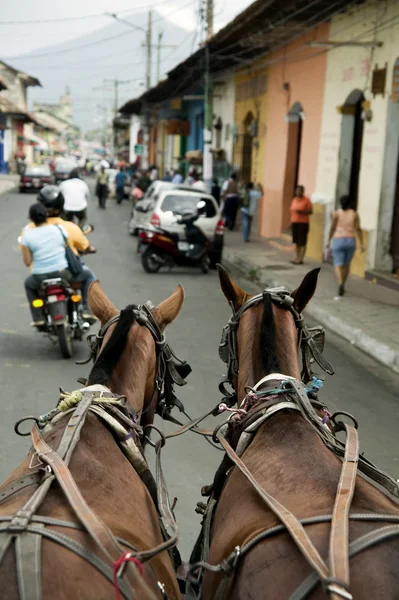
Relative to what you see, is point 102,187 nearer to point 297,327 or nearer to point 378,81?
point 378,81

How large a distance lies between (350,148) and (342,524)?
14.4 m

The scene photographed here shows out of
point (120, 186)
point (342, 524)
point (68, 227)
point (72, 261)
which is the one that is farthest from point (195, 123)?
point (342, 524)

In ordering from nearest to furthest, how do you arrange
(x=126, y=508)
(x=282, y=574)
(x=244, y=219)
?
(x=282, y=574), (x=126, y=508), (x=244, y=219)

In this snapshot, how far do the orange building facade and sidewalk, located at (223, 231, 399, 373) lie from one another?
240 cm

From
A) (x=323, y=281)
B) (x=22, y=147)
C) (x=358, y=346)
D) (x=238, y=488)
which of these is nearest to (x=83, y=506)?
(x=238, y=488)

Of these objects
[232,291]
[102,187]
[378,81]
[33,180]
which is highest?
[378,81]

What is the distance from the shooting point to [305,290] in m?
3.61

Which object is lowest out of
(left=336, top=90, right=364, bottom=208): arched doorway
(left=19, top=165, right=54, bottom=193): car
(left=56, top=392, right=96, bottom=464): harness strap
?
(left=19, top=165, right=54, bottom=193): car

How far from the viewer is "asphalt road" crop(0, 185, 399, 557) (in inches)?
211

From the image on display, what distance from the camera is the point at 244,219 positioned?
20578mm

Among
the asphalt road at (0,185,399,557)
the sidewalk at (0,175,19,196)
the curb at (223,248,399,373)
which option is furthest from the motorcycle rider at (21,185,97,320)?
the sidewalk at (0,175,19,196)

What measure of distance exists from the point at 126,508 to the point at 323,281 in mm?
11477

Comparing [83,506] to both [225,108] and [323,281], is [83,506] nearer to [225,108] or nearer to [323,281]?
[323,281]

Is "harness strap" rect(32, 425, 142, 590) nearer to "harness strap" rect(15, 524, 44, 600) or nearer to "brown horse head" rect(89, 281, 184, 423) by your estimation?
"harness strap" rect(15, 524, 44, 600)
